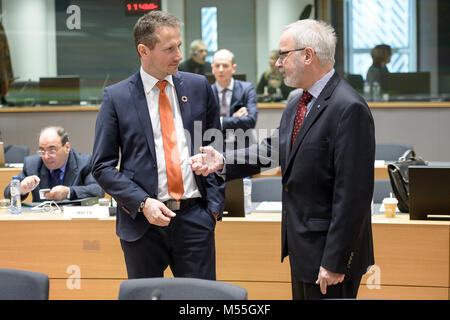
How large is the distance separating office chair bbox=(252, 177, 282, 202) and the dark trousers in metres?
1.78

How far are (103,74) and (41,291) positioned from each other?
22.9ft

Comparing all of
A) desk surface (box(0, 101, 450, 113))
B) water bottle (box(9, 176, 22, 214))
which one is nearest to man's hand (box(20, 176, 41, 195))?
water bottle (box(9, 176, 22, 214))

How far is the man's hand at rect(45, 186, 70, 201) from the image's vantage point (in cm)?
397

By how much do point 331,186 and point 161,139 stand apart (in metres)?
0.76

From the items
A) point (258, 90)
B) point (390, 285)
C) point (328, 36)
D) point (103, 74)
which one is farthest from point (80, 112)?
point (328, 36)

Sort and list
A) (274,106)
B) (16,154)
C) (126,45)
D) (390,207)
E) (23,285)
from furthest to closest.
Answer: (126,45)
(274,106)
(16,154)
(390,207)
(23,285)

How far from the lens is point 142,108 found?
2520mm

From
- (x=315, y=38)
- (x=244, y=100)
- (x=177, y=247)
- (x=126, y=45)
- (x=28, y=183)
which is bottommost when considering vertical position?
(x=177, y=247)

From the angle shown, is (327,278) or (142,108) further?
(142,108)

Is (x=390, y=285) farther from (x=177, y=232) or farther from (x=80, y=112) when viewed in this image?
(x=80, y=112)

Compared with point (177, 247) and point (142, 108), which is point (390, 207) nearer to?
point (177, 247)

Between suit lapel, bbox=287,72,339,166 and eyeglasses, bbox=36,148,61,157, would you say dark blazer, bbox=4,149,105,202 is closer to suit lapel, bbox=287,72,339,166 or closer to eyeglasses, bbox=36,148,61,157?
eyeglasses, bbox=36,148,61,157

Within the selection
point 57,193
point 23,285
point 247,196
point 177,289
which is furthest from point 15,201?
point 177,289

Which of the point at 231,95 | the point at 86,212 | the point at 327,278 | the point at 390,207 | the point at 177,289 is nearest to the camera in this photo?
the point at 177,289
